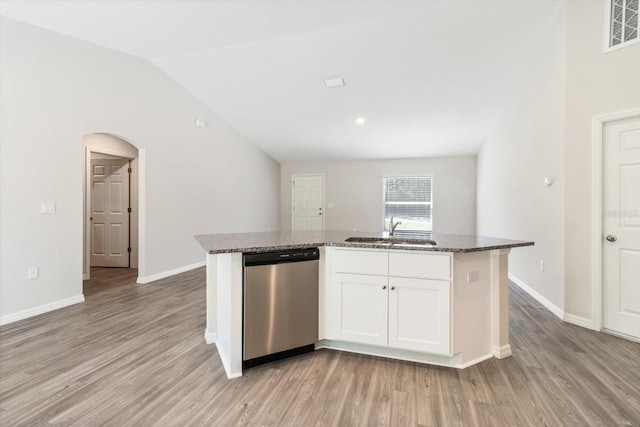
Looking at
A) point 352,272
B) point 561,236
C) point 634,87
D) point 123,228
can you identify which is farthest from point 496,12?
point 123,228

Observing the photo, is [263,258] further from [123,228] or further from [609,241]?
[123,228]

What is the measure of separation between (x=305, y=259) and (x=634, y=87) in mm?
3085

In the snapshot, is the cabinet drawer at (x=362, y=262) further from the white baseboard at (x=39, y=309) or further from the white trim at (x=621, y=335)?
the white baseboard at (x=39, y=309)

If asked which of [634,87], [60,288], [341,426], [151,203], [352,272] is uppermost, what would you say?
[634,87]

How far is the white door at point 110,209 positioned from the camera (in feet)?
17.3

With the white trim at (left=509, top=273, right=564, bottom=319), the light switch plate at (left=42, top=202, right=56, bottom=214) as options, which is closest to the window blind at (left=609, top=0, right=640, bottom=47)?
the white trim at (left=509, top=273, right=564, bottom=319)

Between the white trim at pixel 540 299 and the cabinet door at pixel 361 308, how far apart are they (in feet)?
7.18

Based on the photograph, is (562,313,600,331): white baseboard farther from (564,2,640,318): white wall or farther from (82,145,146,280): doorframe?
(82,145,146,280): doorframe

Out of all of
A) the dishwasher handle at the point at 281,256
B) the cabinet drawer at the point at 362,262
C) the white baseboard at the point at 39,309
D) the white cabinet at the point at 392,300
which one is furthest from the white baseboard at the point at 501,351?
the white baseboard at the point at 39,309

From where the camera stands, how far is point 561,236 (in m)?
3.10

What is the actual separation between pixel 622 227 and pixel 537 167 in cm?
123

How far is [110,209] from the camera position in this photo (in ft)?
17.4

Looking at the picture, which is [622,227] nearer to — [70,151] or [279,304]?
[279,304]

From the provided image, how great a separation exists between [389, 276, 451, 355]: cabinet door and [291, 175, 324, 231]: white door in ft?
21.3
